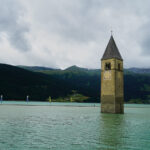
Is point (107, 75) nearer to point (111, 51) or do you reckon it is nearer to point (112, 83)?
point (112, 83)

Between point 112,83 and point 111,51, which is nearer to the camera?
point 112,83

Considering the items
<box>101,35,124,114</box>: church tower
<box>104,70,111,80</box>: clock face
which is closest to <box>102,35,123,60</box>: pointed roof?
<box>101,35,124,114</box>: church tower

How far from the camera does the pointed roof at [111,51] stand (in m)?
55.2

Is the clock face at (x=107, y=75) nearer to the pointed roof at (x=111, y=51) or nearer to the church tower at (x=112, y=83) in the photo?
the church tower at (x=112, y=83)

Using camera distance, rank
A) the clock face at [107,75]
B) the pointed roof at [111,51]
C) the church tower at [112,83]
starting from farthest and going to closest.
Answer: the pointed roof at [111,51] < the clock face at [107,75] < the church tower at [112,83]

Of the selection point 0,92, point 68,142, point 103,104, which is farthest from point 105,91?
point 0,92

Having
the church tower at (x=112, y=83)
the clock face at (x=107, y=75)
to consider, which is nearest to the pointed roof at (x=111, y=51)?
the church tower at (x=112, y=83)

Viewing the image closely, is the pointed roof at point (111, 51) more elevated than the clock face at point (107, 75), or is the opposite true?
the pointed roof at point (111, 51)

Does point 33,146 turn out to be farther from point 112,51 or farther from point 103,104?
point 112,51

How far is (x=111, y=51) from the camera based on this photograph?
55938 mm

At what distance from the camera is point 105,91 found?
53.1m

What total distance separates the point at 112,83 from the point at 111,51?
10016mm

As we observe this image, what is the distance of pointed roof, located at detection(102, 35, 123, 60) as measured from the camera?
55.2 meters

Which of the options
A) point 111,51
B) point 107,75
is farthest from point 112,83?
point 111,51
